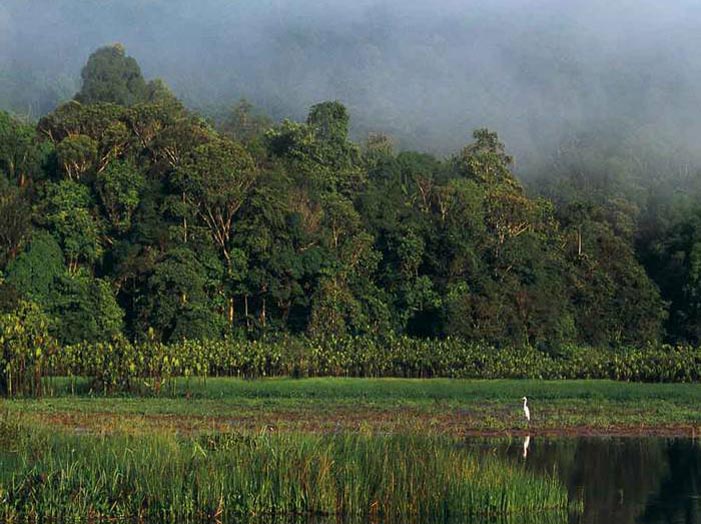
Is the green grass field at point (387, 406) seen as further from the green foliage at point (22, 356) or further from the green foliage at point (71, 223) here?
the green foliage at point (71, 223)

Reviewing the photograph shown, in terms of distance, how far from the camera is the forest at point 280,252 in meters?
58.7

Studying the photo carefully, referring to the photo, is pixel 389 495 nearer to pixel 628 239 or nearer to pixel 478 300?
pixel 478 300

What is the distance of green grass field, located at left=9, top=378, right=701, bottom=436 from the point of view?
3516 centimetres

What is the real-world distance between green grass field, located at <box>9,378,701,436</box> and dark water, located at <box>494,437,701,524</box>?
2.41m

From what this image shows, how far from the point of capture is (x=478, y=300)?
2430 inches

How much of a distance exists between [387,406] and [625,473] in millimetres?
15163

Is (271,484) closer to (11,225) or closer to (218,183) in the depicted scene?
(11,225)

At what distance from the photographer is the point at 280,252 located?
6144cm

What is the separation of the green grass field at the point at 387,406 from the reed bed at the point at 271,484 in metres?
4.79

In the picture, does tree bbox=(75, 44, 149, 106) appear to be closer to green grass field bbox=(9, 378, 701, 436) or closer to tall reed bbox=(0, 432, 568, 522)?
green grass field bbox=(9, 378, 701, 436)

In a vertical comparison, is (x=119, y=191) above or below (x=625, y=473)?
above

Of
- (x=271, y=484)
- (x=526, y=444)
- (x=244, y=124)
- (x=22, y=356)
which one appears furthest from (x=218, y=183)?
(x=271, y=484)

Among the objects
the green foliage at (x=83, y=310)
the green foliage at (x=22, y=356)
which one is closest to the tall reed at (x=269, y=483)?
the green foliage at (x=22, y=356)

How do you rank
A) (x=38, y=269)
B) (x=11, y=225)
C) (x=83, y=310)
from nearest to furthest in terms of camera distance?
(x=83, y=310), (x=38, y=269), (x=11, y=225)
